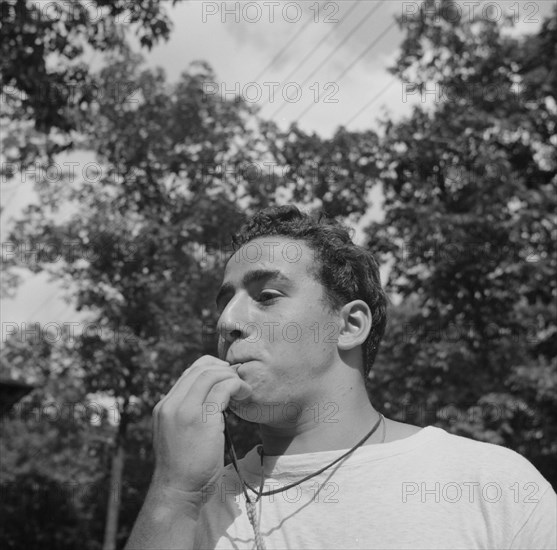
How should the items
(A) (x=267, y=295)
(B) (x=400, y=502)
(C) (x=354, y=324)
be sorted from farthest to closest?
(C) (x=354, y=324) < (A) (x=267, y=295) < (B) (x=400, y=502)

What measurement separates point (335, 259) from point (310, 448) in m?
0.58

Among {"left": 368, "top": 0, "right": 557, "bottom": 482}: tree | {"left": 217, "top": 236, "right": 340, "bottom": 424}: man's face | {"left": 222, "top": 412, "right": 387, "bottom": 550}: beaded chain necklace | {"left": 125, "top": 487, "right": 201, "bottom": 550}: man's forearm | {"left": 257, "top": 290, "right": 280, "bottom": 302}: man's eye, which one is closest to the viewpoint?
{"left": 125, "top": 487, "right": 201, "bottom": 550}: man's forearm


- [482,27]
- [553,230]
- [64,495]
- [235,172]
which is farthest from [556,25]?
[64,495]

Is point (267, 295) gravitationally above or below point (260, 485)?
above

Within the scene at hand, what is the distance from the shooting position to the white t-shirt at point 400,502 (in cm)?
215

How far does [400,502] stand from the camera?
226cm

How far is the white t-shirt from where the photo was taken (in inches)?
84.7

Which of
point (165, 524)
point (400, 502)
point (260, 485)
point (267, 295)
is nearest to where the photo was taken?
point (165, 524)

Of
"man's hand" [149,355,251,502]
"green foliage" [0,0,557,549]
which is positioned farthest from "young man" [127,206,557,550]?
"green foliage" [0,0,557,549]

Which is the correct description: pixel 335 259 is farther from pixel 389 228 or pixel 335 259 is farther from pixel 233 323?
pixel 389 228

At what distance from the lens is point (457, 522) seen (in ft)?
7.13

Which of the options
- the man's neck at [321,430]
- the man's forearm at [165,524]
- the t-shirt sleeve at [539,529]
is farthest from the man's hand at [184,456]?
the t-shirt sleeve at [539,529]

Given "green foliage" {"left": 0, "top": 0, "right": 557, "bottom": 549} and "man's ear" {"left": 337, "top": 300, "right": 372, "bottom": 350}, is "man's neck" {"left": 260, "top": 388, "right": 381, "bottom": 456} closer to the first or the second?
"man's ear" {"left": 337, "top": 300, "right": 372, "bottom": 350}

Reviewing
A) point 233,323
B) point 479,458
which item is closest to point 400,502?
point 479,458
